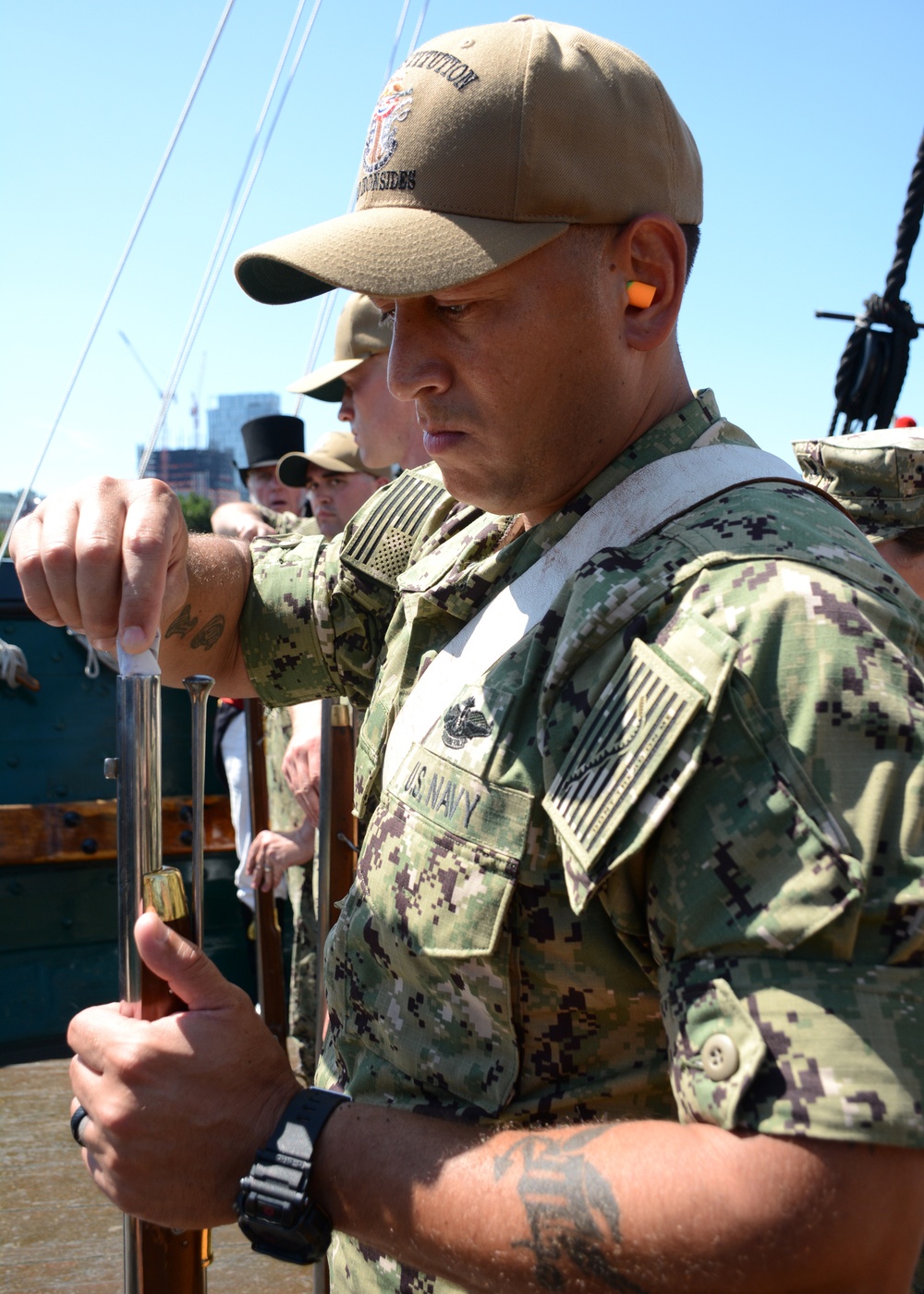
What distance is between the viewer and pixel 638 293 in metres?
1.39

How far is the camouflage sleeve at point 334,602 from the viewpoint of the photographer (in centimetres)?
186

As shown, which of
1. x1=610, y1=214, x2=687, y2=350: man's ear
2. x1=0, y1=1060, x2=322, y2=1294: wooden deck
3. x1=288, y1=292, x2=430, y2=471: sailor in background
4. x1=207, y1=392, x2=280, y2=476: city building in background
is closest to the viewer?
x1=610, y1=214, x2=687, y2=350: man's ear

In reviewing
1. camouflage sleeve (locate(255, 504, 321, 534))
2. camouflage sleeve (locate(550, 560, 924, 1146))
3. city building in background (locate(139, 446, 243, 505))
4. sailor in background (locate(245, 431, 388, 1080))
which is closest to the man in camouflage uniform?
camouflage sleeve (locate(550, 560, 924, 1146))

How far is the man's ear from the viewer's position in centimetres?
136

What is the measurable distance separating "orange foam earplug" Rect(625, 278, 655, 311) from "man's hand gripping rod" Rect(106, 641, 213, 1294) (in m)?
0.77

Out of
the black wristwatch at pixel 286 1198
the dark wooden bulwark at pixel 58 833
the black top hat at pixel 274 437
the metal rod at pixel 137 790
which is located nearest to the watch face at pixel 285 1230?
the black wristwatch at pixel 286 1198

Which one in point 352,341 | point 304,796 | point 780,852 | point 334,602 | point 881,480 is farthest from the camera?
point 352,341

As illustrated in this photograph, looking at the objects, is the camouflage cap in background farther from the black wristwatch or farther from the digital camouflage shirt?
the black wristwatch

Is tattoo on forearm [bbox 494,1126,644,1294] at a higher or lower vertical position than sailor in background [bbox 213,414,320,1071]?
higher

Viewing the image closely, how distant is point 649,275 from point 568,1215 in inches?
41.6

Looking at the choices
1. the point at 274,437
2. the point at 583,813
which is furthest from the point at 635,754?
the point at 274,437

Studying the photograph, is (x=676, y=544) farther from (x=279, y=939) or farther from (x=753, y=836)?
(x=279, y=939)

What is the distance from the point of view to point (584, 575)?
126 centimetres

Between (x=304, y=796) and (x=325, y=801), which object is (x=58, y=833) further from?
(x=325, y=801)
